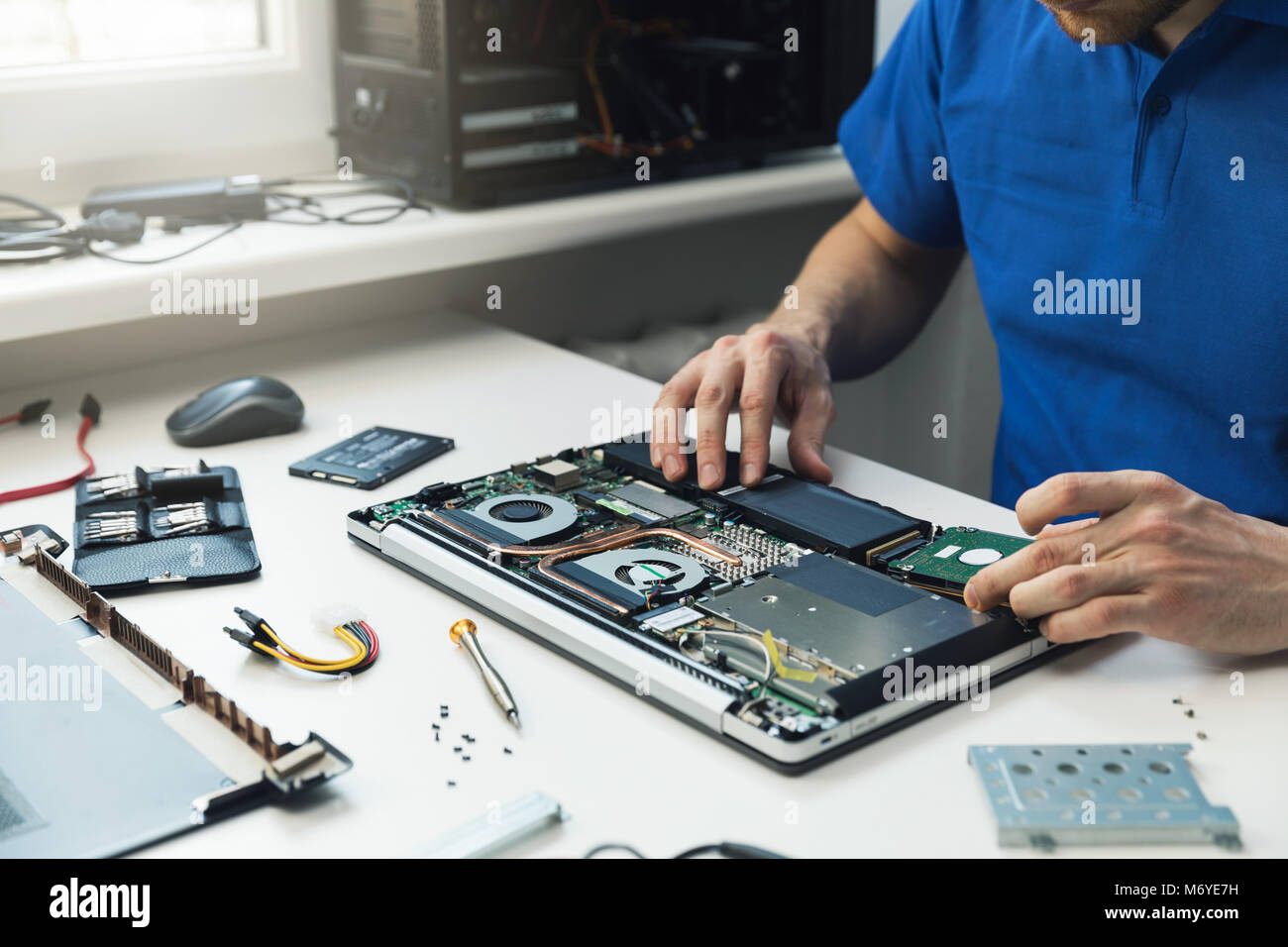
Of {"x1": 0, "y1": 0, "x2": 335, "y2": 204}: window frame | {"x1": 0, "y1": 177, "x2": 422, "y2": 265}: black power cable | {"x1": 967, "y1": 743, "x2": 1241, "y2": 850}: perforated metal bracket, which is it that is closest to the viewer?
{"x1": 967, "y1": 743, "x2": 1241, "y2": 850}: perforated metal bracket

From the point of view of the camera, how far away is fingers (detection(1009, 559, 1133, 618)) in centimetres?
82

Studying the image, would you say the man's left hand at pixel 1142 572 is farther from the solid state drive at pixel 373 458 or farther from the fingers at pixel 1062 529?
the solid state drive at pixel 373 458

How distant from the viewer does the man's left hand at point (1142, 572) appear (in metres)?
0.83

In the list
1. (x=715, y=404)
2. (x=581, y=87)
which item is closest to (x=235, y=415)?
(x=715, y=404)

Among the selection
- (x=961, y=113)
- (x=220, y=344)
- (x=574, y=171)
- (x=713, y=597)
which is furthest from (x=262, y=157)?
(x=713, y=597)

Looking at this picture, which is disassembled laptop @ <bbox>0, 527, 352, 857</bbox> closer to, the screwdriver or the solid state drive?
the screwdriver

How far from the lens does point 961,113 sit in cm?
141

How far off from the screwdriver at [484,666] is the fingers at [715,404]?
0.25m

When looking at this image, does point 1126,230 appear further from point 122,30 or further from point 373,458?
point 122,30

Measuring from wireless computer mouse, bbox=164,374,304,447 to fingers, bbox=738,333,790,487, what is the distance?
1.49ft

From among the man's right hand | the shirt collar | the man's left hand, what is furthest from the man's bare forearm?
the man's left hand

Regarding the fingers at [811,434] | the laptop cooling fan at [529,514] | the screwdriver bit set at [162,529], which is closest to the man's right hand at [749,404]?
the fingers at [811,434]

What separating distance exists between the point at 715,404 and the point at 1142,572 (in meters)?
0.42
